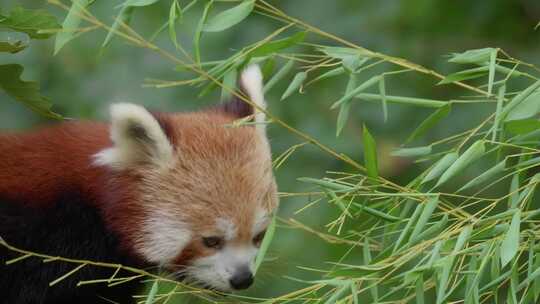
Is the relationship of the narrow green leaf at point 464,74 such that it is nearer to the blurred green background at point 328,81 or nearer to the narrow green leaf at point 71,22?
the narrow green leaf at point 71,22

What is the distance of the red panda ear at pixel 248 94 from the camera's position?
12.1 feet

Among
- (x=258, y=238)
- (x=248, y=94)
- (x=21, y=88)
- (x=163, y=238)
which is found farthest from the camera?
(x=248, y=94)

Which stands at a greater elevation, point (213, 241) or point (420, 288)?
point (420, 288)

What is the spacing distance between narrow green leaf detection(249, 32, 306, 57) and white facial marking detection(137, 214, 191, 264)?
724mm

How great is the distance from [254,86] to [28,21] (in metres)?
0.92

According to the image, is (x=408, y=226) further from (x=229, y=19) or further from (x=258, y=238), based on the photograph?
(x=258, y=238)

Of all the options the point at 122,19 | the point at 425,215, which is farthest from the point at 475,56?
the point at 122,19

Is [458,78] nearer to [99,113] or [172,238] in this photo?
[172,238]

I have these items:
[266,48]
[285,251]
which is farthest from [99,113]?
[266,48]

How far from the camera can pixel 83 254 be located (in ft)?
11.0

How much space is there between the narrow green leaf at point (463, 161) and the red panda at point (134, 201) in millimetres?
778

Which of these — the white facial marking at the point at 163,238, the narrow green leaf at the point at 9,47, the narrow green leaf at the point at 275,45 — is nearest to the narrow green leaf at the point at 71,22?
the narrow green leaf at the point at 9,47

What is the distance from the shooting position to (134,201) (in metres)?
3.46

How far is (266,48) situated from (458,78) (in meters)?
0.48
